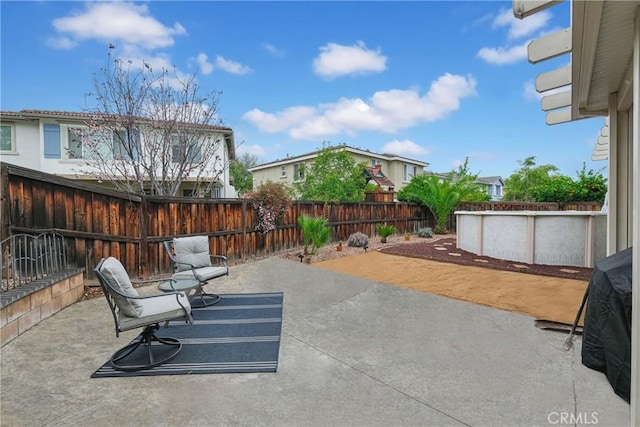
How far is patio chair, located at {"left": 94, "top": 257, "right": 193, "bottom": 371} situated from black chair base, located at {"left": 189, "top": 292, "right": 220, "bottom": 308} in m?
1.48

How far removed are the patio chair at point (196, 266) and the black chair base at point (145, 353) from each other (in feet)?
4.42

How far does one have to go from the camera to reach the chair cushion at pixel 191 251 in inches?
215

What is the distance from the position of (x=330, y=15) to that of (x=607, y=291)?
8357 mm

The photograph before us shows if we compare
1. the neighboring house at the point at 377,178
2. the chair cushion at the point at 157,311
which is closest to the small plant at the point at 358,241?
the chair cushion at the point at 157,311

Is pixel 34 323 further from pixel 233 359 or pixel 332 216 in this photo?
pixel 332 216

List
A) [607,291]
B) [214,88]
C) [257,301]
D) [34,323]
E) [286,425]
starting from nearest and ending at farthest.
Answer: [286,425] < [607,291] < [34,323] < [257,301] < [214,88]

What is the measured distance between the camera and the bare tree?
8.48 meters

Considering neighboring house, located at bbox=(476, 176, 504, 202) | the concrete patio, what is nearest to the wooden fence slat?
the concrete patio

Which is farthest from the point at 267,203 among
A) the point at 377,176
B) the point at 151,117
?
the point at 377,176

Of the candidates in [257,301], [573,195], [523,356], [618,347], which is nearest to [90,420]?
[257,301]

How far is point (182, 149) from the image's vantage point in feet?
30.6

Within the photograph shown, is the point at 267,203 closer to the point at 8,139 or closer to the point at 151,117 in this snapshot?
the point at 151,117

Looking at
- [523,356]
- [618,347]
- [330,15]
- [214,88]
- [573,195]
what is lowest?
[523,356]

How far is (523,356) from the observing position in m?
3.29
